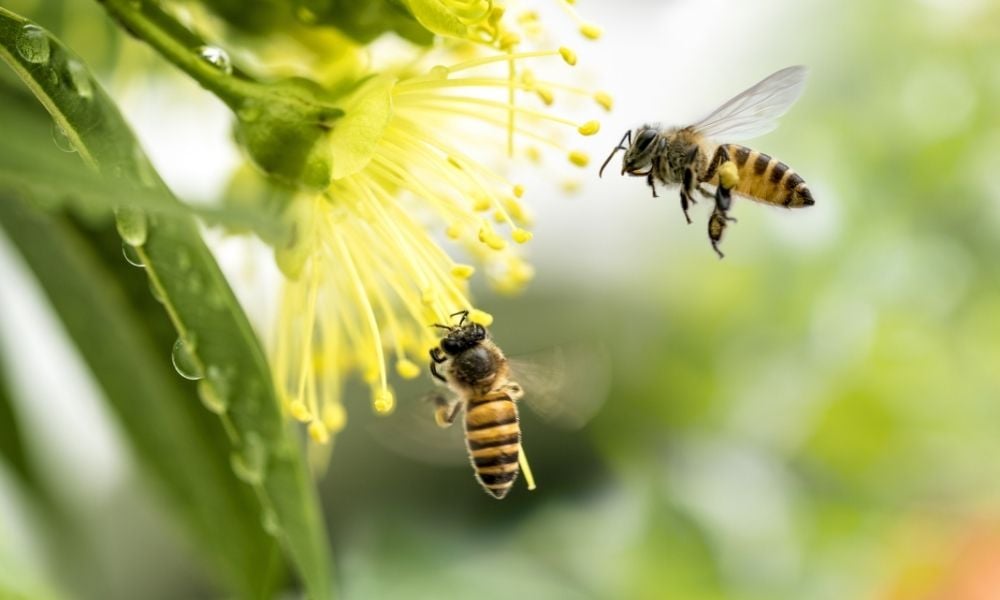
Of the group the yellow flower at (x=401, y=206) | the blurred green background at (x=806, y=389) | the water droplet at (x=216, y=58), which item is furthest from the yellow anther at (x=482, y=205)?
the blurred green background at (x=806, y=389)

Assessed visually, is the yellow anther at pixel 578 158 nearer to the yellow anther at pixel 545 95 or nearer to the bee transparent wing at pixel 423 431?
the yellow anther at pixel 545 95

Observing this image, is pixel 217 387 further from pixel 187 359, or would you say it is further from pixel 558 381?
pixel 558 381

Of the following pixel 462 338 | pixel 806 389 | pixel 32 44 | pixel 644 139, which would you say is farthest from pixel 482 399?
pixel 806 389

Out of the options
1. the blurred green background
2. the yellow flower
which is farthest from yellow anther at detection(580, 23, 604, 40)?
the blurred green background

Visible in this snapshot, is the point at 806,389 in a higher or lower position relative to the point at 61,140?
higher

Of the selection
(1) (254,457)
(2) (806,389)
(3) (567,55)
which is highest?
A: (2) (806,389)

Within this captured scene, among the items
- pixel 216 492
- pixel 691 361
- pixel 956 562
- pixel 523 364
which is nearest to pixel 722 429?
pixel 691 361

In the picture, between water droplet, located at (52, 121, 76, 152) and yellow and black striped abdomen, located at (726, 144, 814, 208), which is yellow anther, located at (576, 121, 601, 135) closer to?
yellow and black striped abdomen, located at (726, 144, 814, 208)
